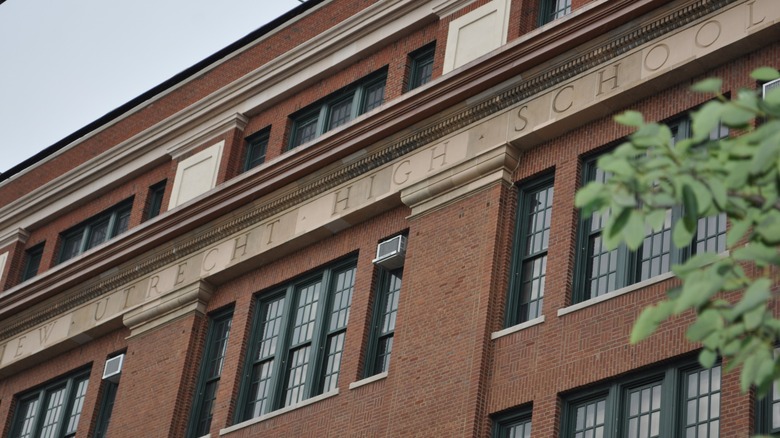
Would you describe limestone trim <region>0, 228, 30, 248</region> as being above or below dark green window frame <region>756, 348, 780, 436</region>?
above

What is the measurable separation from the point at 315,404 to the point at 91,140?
13.4 m

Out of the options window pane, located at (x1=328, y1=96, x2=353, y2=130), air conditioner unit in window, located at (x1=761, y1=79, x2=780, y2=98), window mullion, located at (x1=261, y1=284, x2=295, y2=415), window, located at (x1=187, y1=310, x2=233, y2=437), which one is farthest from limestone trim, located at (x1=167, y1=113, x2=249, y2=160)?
air conditioner unit in window, located at (x1=761, y1=79, x2=780, y2=98)

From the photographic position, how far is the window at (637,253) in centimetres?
2145

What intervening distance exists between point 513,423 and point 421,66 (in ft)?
29.5

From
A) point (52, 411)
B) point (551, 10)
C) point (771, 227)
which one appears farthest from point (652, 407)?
point (52, 411)

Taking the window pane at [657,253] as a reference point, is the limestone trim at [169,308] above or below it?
above

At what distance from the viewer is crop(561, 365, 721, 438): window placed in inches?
776

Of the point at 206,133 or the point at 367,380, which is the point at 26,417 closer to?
the point at 206,133

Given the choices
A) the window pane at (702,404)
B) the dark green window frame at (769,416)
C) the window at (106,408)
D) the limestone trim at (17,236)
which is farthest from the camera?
the limestone trim at (17,236)

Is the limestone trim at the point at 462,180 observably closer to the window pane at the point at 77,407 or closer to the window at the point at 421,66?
the window at the point at 421,66

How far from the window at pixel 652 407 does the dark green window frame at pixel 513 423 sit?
0.85 meters

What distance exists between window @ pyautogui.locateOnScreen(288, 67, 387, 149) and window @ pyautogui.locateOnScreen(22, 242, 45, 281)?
9790 mm

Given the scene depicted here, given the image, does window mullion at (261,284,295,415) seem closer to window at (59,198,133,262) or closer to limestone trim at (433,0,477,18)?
limestone trim at (433,0,477,18)

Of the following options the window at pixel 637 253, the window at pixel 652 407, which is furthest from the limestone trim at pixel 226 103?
the window at pixel 652 407
